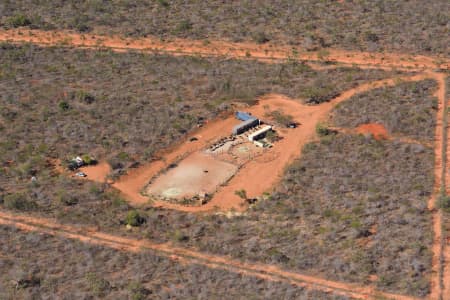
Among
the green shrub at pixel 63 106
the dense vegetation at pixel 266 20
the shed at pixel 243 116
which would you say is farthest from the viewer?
the dense vegetation at pixel 266 20

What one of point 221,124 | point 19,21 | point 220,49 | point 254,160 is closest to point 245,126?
point 221,124

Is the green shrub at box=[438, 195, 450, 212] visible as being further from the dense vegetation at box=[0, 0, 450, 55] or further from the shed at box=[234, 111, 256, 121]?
the dense vegetation at box=[0, 0, 450, 55]

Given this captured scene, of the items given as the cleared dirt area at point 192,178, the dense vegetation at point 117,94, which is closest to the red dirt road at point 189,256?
the cleared dirt area at point 192,178

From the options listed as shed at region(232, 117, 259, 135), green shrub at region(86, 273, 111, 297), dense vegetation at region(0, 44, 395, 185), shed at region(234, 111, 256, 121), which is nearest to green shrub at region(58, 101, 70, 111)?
dense vegetation at region(0, 44, 395, 185)

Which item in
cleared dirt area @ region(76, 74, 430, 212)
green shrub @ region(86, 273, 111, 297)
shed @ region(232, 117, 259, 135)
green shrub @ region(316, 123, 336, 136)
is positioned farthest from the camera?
shed @ region(232, 117, 259, 135)

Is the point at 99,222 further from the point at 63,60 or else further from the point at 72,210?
the point at 63,60

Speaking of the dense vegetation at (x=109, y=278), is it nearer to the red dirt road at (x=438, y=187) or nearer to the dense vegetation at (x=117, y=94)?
the red dirt road at (x=438, y=187)

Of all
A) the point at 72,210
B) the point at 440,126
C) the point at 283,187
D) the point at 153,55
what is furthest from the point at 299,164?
Answer: the point at 153,55
